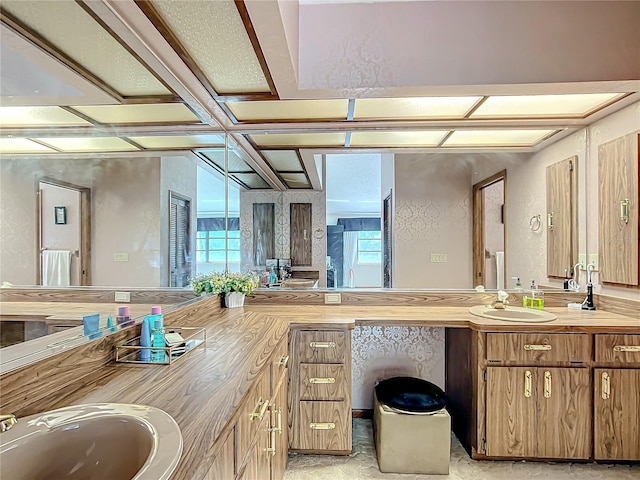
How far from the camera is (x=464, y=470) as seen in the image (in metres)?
1.96

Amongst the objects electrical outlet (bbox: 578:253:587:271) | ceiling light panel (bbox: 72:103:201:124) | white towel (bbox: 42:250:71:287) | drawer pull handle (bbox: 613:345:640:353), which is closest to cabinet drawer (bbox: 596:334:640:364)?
drawer pull handle (bbox: 613:345:640:353)

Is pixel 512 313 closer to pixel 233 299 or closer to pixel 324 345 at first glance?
pixel 324 345

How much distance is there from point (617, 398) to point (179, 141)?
3114 mm

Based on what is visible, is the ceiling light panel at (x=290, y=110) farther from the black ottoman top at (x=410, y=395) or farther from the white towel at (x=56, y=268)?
the black ottoman top at (x=410, y=395)

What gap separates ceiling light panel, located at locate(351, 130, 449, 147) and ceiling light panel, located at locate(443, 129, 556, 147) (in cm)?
12

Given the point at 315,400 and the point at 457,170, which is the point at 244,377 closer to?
the point at 315,400

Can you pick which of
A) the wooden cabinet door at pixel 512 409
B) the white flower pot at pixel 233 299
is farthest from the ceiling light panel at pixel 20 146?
the wooden cabinet door at pixel 512 409

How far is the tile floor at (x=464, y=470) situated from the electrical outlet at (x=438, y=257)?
4.49ft

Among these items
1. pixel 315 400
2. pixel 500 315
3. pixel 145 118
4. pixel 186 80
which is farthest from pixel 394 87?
pixel 315 400

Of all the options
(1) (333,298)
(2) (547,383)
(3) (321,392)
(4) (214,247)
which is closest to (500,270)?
(2) (547,383)

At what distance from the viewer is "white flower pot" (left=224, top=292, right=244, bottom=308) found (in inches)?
94.2

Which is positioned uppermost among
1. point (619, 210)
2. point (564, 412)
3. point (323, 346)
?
point (619, 210)

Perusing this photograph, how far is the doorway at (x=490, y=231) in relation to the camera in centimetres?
272

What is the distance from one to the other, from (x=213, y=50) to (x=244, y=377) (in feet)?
4.86
